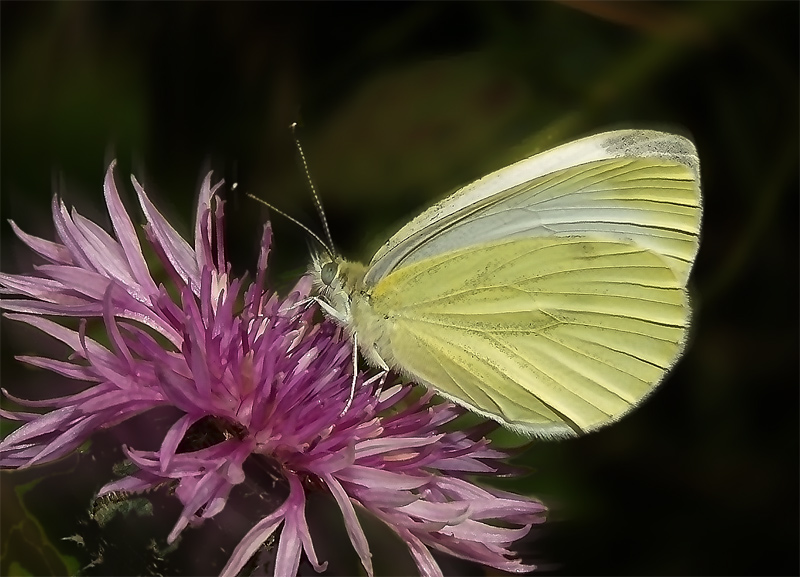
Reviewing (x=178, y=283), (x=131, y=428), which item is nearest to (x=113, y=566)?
(x=131, y=428)

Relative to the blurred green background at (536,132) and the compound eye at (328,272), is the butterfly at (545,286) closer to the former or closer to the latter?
the compound eye at (328,272)

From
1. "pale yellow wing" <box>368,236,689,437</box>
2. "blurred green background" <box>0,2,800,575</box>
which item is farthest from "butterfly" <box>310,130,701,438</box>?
"blurred green background" <box>0,2,800,575</box>

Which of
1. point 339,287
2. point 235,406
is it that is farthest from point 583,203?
point 235,406

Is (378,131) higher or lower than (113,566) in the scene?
higher

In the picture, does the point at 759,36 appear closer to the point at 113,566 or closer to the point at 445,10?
the point at 445,10

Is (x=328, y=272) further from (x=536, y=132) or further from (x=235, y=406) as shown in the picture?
(x=536, y=132)

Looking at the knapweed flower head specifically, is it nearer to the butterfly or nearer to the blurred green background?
the butterfly
